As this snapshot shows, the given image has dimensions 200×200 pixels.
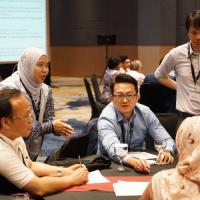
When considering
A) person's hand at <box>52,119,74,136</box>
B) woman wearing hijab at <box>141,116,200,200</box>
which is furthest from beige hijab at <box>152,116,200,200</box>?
person's hand at <box>52,119,74,136</box>

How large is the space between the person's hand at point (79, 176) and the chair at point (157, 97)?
11.0 feet

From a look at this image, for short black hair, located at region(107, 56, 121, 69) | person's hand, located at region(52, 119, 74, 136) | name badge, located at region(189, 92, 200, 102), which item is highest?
name badge, located at region(189, 92, 200, 102)

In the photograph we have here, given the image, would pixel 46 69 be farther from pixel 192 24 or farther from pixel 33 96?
pixel 192 24

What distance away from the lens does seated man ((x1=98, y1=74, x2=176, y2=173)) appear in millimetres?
3266

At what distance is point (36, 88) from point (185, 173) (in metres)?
2.28

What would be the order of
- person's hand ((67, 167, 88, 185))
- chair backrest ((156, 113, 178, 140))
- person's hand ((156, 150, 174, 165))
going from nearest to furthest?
person's hand ((67, 167, 88, 185)) → person's hand ((156, 150, 174, 165)) → chair backrest ((156, 113, 178, 140))

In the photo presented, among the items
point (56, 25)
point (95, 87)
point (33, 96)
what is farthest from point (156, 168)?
point (56, 25)

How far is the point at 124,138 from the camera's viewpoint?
11.0 ft

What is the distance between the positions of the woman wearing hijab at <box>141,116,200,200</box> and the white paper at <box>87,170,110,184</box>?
2.72ft

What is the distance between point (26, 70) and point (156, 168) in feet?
4.89

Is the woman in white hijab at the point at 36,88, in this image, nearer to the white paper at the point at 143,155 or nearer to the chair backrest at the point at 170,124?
the white paper at the point at 143,155

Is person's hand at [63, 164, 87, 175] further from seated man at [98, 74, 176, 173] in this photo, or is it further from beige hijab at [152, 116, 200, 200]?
beige hijab at [152, 116, 200, 200]

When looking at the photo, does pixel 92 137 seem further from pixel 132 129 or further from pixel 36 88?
pixel 36 88

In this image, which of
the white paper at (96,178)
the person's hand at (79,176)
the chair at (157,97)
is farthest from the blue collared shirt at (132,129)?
the chair at (157,97)
